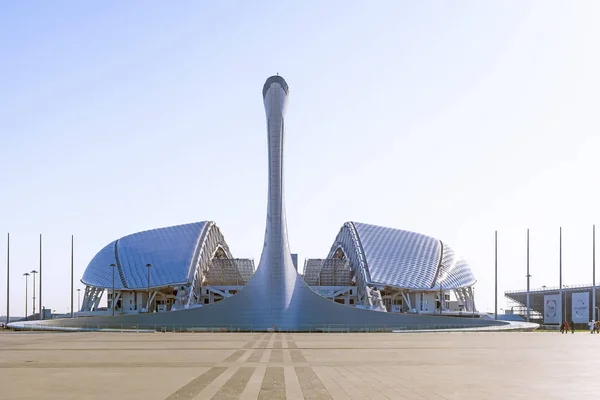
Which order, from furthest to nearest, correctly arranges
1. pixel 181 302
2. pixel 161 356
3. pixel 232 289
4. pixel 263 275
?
pixel 232 289 → pixel 181 302 → pixel 263 275 → pixel 161 356

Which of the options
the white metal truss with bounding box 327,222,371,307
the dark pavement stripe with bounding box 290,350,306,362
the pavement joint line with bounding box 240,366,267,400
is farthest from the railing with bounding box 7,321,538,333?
the pavement joint line with bounding box 240,366,267,400

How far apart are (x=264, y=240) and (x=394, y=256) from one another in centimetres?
3453

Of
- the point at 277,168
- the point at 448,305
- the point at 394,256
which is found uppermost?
the point at 277,168

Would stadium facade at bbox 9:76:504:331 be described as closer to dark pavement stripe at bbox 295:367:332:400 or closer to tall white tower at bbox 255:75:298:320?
tall white tower at bbox 255:75:298:320

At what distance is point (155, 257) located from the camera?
105312 millimetres

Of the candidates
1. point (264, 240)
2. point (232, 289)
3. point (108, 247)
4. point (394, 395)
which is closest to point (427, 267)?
point (232, 289)

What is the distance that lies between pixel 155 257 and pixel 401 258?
112 feet

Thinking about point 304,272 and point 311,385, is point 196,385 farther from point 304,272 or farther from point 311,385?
point 304,272

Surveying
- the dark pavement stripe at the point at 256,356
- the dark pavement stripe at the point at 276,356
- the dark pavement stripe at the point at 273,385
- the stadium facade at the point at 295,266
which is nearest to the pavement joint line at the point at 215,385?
the dark pavement stripe at the point at 273,385

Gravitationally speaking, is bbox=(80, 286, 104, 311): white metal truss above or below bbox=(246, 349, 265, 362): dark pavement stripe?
below

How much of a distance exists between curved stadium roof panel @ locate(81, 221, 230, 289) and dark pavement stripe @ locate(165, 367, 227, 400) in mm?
82207

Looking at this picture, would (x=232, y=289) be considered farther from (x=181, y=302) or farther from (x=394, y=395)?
(x=394, y=395)

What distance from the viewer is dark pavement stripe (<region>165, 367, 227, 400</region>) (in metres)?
14.7

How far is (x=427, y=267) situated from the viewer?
10638 cm
